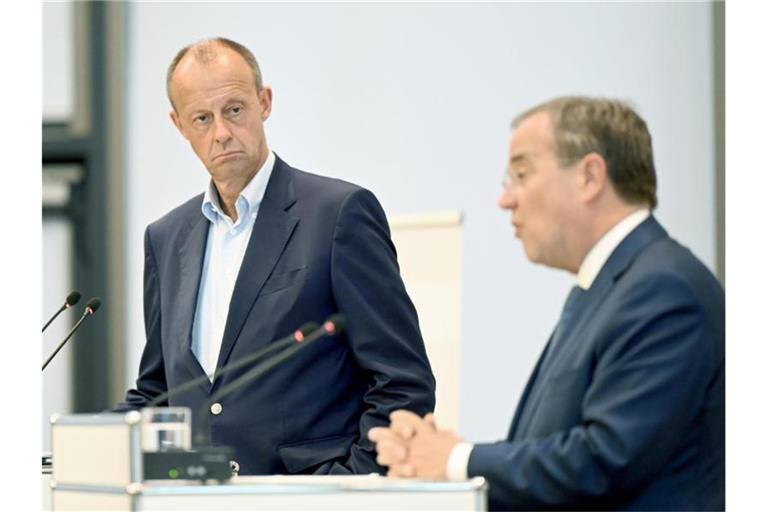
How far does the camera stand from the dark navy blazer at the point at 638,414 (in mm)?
2293

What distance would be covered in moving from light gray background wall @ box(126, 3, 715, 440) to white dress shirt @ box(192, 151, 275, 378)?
2.00 meters

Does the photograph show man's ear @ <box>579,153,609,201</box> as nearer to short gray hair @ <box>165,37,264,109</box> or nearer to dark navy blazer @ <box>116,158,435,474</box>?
dark navy blazer @ <box>116,158,435,474</box>

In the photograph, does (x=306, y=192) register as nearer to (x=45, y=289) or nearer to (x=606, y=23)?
(x=606, y=23)

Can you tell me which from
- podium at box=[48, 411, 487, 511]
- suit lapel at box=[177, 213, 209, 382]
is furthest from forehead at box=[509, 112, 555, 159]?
suit lapel at box=[177, 213, 209, 382]

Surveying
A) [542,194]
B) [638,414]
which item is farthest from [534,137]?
[638,414]

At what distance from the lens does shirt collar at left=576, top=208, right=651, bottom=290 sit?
98.1 inches

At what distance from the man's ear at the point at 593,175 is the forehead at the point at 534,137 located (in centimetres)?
7

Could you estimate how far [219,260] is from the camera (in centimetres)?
317

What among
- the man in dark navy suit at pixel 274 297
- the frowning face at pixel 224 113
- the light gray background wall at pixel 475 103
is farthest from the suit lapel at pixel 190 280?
the light gray background wall at pixel 475 103

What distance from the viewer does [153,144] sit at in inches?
234

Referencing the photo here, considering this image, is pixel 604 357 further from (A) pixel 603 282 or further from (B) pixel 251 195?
(B) pixel 251 195

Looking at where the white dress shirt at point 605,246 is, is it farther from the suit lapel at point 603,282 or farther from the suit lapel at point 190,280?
the suit lapel at point 190,280

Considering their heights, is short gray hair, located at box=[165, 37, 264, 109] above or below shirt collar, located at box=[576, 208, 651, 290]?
above

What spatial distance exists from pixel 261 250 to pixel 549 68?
2518 mm
